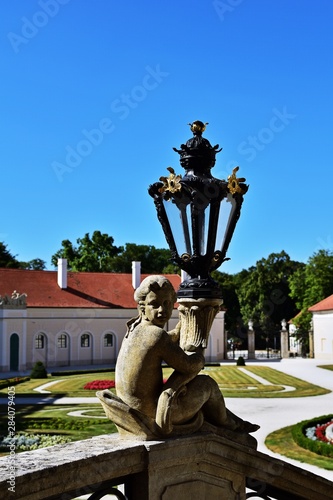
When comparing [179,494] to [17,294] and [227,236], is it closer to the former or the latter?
[227,236]

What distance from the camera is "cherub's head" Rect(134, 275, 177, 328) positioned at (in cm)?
470

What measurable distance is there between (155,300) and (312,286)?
5683 centimetres

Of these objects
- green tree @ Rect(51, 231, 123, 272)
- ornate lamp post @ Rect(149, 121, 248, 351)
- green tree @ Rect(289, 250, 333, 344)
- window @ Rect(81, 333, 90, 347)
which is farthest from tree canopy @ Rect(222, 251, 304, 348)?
ornate lamp post @ Rect(149, 121, 248, 351)

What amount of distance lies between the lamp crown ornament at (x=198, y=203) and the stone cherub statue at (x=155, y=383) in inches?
38.1

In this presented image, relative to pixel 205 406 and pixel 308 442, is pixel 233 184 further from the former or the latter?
pixel 308 442

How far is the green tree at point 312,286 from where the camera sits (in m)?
57.5

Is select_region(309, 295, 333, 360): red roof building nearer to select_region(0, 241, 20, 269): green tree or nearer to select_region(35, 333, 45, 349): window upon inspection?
select_region(35, 333, 45, 349): window

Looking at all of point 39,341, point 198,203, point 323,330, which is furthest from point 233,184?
point 323,330

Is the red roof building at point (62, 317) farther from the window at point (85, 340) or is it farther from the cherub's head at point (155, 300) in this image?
the cherub's head at point (155, 300)

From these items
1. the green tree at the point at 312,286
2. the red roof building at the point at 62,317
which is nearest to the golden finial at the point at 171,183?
the red roof building at the point at 62,317

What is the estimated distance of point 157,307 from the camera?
472 centimetres

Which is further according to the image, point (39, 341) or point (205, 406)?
point (39, 341)

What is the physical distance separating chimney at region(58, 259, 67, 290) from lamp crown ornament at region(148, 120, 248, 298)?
40447mm

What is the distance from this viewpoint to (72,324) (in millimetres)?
44188
